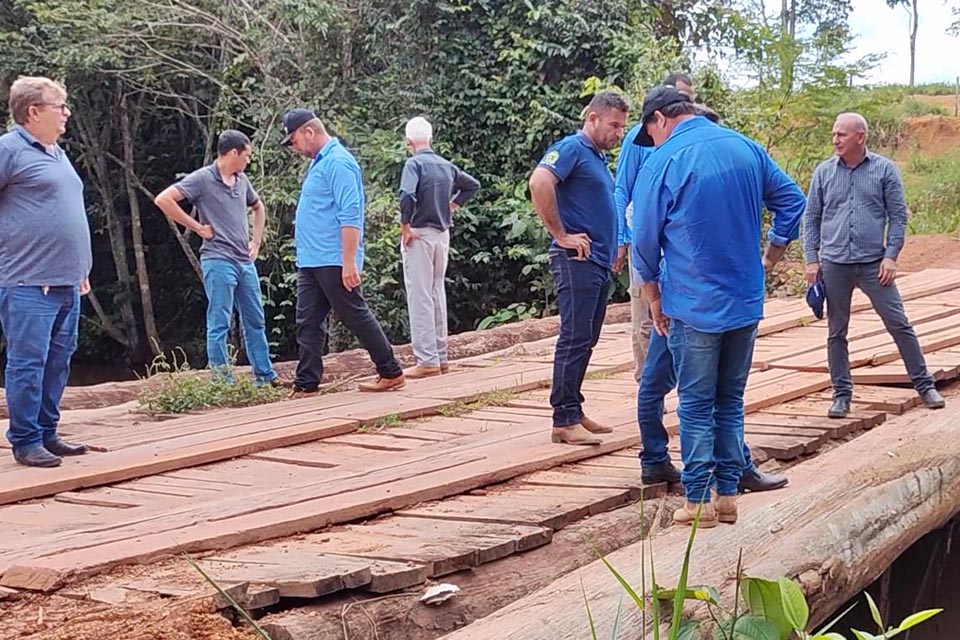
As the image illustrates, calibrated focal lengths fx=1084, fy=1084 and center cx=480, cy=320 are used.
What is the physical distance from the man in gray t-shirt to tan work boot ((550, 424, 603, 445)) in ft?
9.26

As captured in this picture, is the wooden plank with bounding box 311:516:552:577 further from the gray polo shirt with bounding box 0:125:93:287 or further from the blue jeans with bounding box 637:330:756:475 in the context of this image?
the gray polo shirt with bounding box 0:125:93:287

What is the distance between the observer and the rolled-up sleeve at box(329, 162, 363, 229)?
7012 millimetres

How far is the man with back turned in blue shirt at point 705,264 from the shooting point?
13.2 ft

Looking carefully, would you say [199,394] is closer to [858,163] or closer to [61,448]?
[61,448]

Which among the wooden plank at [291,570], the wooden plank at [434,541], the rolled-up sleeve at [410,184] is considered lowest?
the wooden plank at [434,541]

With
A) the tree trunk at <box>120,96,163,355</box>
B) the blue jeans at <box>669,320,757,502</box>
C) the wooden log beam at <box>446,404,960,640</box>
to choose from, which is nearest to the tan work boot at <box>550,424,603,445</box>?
the wooden log beam at <box>446,404,960,640</box>

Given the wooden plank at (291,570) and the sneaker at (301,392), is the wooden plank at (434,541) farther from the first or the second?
the sneaker at (301,392)

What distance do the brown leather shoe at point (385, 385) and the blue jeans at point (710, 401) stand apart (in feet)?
11.2

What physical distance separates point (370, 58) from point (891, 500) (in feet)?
40.1

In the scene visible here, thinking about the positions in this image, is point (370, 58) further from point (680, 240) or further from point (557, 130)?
point (680, 240)

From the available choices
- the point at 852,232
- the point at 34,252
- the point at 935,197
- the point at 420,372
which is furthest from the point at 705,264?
the point at 935,197

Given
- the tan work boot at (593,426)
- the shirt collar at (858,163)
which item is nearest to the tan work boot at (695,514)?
the tan work boot at (593,426)

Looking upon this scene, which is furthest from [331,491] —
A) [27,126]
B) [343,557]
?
[27,126]

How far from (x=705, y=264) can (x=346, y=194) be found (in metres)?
3.51
